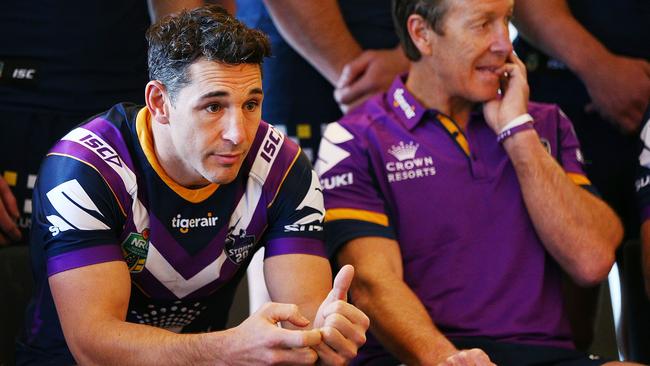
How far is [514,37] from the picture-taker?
13.4ft

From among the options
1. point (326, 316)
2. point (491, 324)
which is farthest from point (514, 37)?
point (326, 316)

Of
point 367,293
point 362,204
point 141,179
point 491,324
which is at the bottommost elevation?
point 491,324

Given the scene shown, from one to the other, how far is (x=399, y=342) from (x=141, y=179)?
0.85 metres

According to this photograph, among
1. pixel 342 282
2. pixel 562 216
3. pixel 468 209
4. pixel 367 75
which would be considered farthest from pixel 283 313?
pixel 367 75

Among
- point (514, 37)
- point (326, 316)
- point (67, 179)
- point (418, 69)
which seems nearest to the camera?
point (326, 316)

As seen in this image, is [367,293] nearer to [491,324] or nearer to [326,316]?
[491,324]

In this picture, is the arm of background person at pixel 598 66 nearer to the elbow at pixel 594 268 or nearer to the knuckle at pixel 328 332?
the elbow at pixel 594 268

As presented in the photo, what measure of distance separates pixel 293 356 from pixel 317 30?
5.09 feet

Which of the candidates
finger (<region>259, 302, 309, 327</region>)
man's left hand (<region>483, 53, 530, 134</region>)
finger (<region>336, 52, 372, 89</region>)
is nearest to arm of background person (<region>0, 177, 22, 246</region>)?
finger (<region>259, 302, 309, 327</region>)

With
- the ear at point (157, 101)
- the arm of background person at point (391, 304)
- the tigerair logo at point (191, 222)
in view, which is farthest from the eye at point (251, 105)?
the arm of background person at point (391, 304)

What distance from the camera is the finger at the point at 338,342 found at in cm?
242

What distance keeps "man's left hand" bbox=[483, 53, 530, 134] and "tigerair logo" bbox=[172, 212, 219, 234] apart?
1013 millimetres

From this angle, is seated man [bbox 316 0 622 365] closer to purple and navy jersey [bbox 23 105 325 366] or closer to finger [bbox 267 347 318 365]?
purple and navy jersey [bbox 23 105 325 366]

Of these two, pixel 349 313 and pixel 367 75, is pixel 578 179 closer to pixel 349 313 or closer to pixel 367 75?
pixel 367 75
